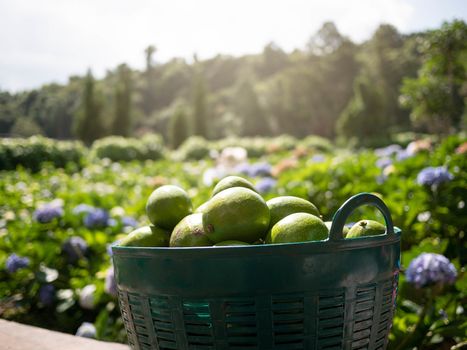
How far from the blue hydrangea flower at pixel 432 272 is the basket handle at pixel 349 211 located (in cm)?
95

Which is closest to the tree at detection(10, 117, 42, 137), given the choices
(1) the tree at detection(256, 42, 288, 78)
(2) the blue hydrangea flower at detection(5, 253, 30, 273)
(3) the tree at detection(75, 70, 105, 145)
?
(3) the tree at detection(75, 70, 105, 145)

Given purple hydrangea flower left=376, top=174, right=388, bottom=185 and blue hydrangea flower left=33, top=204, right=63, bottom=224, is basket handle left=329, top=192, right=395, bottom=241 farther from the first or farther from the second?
blue hydrangea flower left=33, top=204, right=63, bottom=224

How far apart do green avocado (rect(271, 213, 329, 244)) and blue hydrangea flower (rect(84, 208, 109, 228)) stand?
8.30ft

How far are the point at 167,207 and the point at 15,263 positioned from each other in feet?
6.56

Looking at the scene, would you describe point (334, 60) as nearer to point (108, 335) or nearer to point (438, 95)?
point (438, 95)

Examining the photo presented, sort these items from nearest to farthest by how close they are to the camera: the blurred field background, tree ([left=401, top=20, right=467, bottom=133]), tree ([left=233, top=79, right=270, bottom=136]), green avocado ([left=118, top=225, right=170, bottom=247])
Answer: green avocado ([left=118, top=225, right=170, bottom=247])
the blurred field background
tree ([left=401, top=20, right=467, bottom=133])
tree ([left=233, top=79, right=270, bottom=136])

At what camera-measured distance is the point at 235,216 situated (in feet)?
3.72

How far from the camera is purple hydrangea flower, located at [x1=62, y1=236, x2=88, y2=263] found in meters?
3.24

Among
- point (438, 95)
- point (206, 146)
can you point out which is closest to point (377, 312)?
point (438, 95)

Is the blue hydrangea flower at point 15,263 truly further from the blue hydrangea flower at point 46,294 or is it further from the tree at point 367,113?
the tree at point 367,113

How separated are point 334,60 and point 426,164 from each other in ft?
118

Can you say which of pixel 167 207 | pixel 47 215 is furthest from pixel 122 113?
pixel 167 207

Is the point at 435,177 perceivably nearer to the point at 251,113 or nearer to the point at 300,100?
the point at 251,113

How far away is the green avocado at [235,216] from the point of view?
114cm
